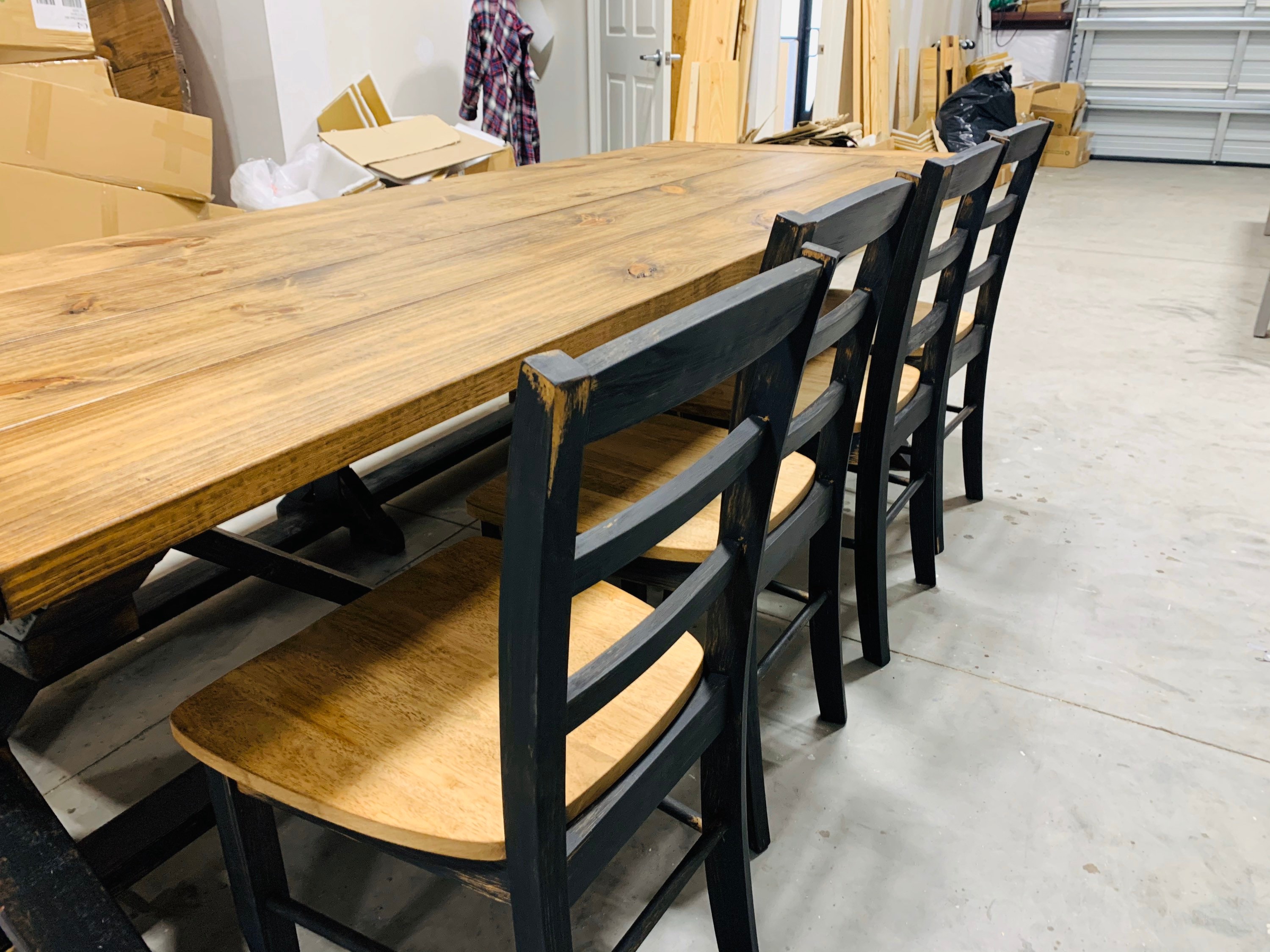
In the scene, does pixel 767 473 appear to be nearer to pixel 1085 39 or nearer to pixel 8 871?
pixel 8 871

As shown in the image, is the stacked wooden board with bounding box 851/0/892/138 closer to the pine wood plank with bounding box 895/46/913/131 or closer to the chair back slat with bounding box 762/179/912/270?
the pine wood plank with bounding box 895/46/913/131

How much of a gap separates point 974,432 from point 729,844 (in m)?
1.58

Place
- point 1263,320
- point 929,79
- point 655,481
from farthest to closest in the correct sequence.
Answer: point 929,79
point 1263,320
point 655,481

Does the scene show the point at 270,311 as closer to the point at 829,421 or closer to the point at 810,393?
the point at 829,421

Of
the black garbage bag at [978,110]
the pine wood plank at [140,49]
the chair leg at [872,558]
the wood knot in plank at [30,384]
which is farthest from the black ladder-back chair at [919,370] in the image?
the black garbage bag at [978,110]

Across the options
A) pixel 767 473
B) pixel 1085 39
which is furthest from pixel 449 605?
pixel 1085 39

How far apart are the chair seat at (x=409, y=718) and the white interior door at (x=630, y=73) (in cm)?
398

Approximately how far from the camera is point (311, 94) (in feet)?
10.8

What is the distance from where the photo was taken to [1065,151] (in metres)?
7.78

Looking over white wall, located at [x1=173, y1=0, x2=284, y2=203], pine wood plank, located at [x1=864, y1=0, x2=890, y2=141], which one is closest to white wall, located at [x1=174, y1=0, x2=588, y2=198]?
white wall, located at [x1=173, y1=0, x2=284, y2=203]

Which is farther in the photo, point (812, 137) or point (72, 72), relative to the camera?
point (812, 137)

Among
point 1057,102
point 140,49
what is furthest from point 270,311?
point 1057,102

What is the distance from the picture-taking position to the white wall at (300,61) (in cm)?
318

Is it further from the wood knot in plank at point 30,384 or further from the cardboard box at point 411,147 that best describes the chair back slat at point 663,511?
the cardboard box at point 411,147
